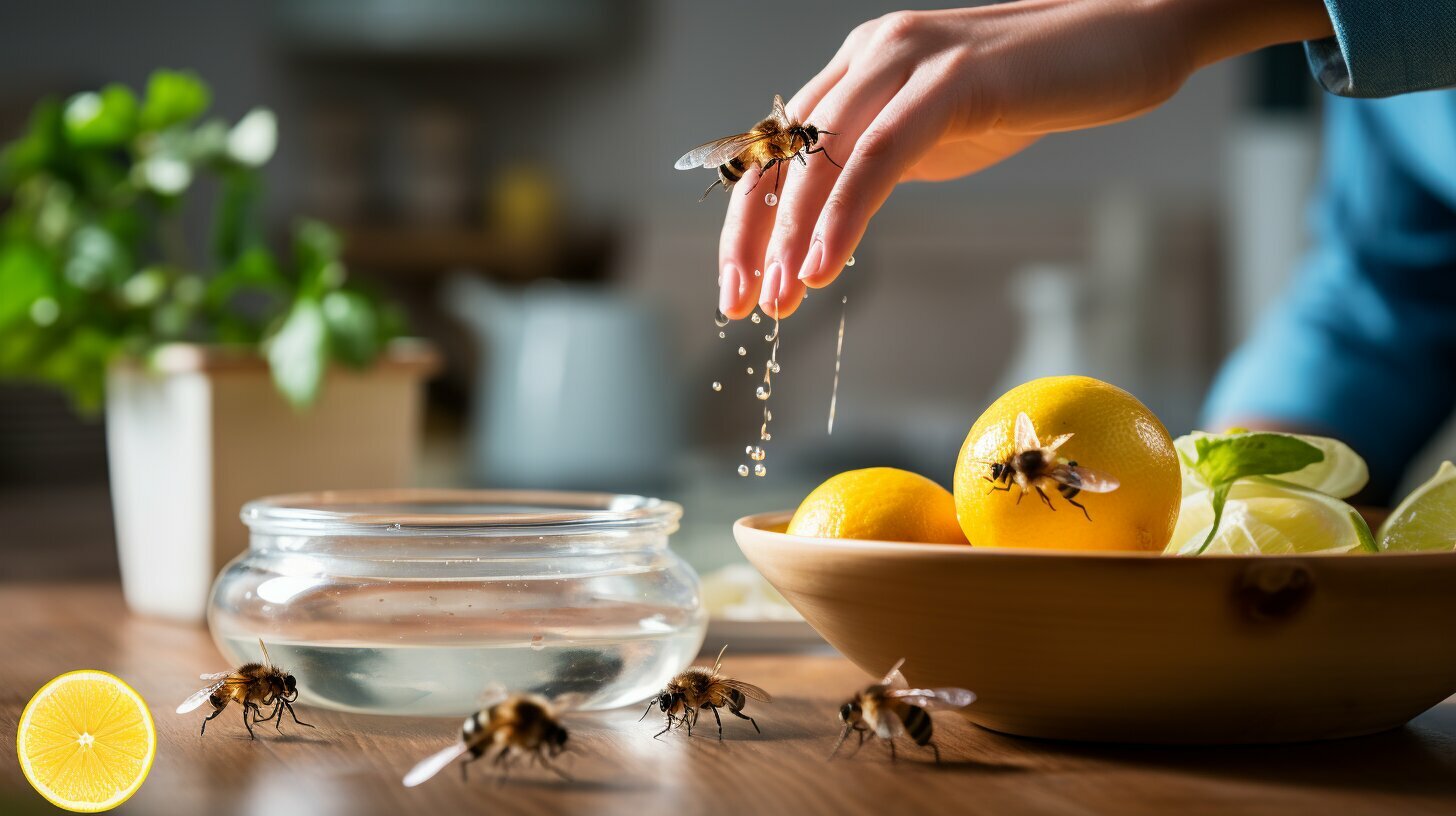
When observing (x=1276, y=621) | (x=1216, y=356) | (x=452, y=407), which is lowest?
(x=452, y=407)

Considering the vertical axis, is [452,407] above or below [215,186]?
below

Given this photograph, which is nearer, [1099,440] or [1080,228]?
[1099,440]

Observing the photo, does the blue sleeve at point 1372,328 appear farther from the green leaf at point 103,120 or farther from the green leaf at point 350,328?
the green leaf at point 103,120

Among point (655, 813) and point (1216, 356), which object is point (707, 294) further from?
point (655, 813)

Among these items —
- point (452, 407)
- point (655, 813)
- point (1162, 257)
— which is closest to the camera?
point (655, 813)

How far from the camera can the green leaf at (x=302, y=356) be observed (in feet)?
3.56

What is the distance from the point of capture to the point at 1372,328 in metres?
1.88

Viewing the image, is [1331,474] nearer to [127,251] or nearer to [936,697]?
[936,697]

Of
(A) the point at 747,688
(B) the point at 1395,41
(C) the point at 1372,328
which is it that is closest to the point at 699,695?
(A) the point at 747,688

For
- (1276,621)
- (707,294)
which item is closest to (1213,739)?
(1276,621)

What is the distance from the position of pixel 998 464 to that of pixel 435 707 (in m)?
0.31

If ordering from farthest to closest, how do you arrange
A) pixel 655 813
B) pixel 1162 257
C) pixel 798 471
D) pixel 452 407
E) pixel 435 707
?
pixel 452 407
pixel 1162 257
pixel 798 471
pixel 435 707
pixel 655 813

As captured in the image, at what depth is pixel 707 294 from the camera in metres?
3.88

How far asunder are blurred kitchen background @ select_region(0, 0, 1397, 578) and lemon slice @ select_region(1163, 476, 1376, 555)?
2.71 metres
